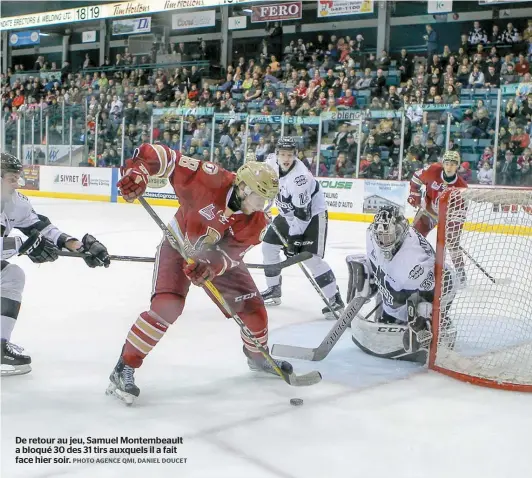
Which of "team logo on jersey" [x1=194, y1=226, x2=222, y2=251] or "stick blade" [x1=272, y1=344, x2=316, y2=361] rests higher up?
"team logo on jersey" [x1=194, y1=226, x2=222, y2=251]

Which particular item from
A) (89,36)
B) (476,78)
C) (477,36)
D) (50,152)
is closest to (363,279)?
(476,78)

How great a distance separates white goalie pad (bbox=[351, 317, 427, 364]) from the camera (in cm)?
285

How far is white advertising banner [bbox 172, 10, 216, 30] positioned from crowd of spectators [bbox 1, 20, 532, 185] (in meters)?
0.52

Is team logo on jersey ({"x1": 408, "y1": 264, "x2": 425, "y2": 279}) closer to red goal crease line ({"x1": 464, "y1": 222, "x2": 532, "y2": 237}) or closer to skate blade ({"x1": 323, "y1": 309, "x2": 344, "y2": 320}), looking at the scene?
red goal crease line ({"x1": 464, "y1": 222, "x2": 532, "y2": 237})

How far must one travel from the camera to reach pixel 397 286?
9.45ft

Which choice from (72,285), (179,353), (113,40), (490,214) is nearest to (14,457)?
(179,353)

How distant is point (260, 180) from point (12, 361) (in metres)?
1.16

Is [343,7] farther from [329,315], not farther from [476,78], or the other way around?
[329,315]

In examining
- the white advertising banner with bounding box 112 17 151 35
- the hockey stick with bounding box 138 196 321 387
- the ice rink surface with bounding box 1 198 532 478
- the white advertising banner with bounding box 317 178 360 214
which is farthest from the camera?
the white advertising banner with bounding box 112 17 151 35

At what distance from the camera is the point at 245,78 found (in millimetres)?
12922

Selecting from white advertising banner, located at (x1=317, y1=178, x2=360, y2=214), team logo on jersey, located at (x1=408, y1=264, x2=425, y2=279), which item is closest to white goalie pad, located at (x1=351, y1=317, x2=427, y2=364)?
team logo on jersey, located at (x1=408, y1=264, x2=425, y2=279)

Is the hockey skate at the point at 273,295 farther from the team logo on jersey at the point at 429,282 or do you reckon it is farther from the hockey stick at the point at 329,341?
the team logo on jersey at the point at 429,282

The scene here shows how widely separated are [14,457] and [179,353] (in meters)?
1.15

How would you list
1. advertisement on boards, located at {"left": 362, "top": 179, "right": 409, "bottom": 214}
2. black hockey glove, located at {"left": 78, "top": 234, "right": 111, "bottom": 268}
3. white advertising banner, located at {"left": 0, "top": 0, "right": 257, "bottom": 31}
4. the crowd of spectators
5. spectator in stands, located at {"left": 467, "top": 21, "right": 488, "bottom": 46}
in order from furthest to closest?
white advertising banner, located at {"left": 0, "top": 0, "right": 257, "bottom": 31}
spectator in stands, located at {"left": 467, "top": 21, "right": 488, "bottom": 46}
advertisement on boards, located at {"left": 362, "top": 179, "right": 409, "bottom": 214}
the crowd of spectators
black hockey glove, located at {"left": 78, "top": 234, "right": 111, "bottom": 268}
